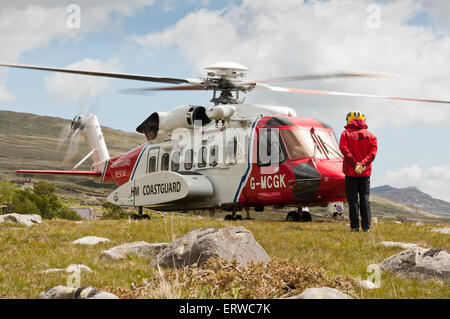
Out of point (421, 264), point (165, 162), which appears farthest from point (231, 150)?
point (421, 264)

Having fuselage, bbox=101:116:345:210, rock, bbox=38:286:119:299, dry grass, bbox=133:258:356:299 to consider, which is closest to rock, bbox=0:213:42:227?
fuselage, bbox=101:116:345:210

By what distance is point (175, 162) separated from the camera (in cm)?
2052

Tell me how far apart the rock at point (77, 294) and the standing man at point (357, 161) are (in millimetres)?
8656

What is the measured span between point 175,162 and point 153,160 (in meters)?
1.47

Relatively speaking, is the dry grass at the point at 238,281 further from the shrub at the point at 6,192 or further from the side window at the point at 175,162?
the shrub at the point at 6,192

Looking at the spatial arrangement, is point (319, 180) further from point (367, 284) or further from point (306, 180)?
point (367, 284)

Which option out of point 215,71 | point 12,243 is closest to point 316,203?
point 215,71

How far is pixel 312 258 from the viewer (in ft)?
30.3

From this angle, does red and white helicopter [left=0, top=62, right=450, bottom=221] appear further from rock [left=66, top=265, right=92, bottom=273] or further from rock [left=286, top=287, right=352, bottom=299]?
rock [left=286, top=287, right=352, bottom=299]

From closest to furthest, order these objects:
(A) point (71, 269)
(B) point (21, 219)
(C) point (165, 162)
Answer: (A) point (71, 269), (B) point (21, 219), (C) point (165, 162)

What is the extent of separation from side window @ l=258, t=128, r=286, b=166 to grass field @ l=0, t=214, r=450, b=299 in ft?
11.1

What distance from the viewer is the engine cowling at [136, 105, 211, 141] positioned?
19.6 meters

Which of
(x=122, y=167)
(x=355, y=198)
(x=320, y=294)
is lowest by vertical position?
(x=320, y=294)

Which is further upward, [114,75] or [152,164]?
[114,75]
